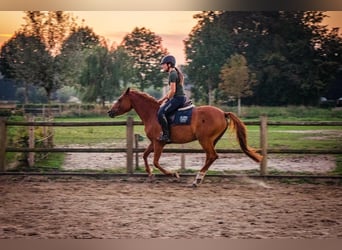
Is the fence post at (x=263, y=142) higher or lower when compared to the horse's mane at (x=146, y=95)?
lower

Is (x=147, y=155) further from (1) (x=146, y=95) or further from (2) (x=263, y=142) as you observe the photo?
(2) (x=263, y=142)

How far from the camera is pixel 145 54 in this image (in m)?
4.19

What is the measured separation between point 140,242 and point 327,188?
5.95 feet

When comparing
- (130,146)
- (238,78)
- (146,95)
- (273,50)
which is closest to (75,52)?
(146,95)

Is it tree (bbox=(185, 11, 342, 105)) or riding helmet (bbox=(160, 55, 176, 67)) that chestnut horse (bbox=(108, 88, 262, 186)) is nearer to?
tree (bbox=(185, 11, 342, 105))

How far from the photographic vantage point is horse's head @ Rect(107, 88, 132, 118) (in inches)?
169

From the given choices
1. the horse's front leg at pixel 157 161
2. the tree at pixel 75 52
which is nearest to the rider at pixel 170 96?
the horse's front leg at pixel 157 161

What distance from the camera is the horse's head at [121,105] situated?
4281 millimetres

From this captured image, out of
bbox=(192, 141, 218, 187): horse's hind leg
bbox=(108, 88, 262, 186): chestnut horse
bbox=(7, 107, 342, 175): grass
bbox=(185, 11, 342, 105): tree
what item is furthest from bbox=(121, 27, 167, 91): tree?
A: bbox=(192, 141, 218, 187): horse's hind leg

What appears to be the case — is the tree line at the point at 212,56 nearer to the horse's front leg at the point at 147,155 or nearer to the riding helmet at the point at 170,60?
the riding helmet at the point at 170,60

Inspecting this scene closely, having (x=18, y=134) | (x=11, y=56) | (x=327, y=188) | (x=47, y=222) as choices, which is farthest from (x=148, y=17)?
(x=327, y=188)

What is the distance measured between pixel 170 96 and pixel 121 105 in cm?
50

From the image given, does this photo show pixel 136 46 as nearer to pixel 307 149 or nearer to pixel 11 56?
pixel 11 56

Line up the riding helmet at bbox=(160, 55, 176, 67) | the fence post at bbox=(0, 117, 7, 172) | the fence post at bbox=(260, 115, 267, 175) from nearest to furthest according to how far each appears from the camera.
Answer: the riding helmet at bbox=(160, 55, 176, 67) → the fence post at bbox=(260, 115, 267, 175) → the fence post at bbox=(0, 117, 7, 172)
